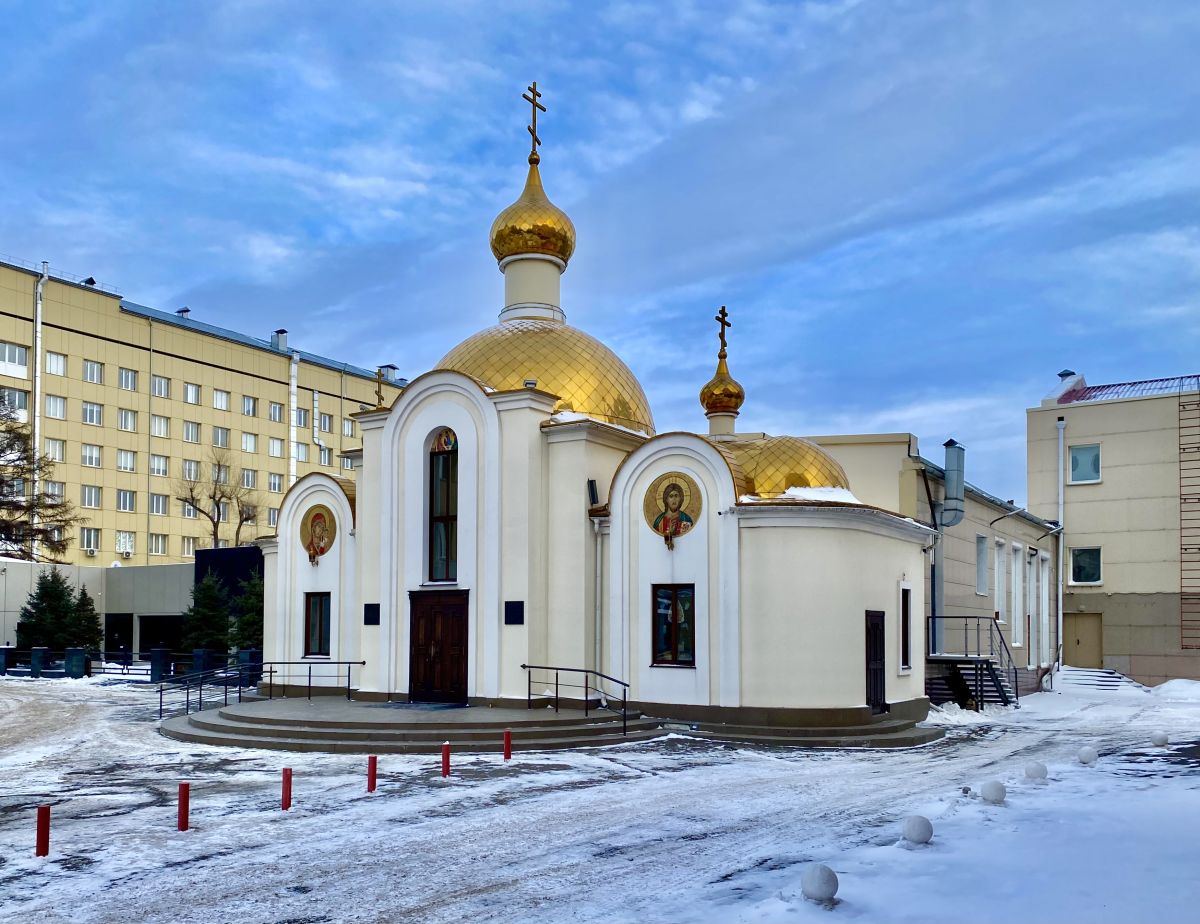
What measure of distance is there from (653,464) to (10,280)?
3897cm

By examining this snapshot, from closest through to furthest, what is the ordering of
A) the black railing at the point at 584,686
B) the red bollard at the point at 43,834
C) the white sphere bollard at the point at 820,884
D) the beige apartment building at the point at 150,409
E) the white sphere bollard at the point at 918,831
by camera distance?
the white sphere bollard at the point at 820,884 < the white sphere bollard at the point at 918,831 < the red bollard at the point at 43,834 < the black railing at the point at 584,686 < the beige apartment building at the point at 150,409

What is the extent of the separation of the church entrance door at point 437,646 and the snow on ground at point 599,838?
503 cm

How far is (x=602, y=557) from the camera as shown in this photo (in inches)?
806

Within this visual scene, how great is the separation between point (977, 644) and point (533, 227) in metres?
15.5

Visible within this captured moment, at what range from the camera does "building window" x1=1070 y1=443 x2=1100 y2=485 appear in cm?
3956

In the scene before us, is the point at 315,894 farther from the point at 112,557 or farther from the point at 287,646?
the point at 112,557

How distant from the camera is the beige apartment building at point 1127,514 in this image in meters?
37.6

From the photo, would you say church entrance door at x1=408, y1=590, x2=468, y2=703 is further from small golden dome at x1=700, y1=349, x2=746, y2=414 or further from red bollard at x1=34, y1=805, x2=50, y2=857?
red bollard at x1=34, y1=805, x2=50, y2=857

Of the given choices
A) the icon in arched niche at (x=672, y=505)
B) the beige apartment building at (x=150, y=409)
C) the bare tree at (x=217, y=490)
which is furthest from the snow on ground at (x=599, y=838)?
the bare tree at (x=217, y=490)

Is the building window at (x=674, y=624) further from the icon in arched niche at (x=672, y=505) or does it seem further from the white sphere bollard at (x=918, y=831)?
the white sphere bollard at (x=918, y=831)

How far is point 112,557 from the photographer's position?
5281 centimetres

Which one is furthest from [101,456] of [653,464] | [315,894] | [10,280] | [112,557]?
[315,894]

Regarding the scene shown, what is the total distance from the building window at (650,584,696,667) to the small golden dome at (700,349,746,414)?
19.6ft

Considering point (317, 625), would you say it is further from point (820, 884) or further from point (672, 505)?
point (820, 884)
